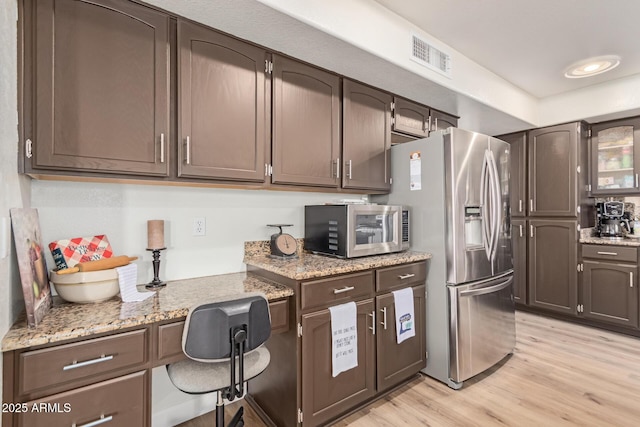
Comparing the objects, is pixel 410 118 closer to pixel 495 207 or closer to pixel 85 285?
pixel 495 207

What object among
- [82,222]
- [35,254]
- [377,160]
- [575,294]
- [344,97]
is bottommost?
[575,294]

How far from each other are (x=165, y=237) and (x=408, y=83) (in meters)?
2.05

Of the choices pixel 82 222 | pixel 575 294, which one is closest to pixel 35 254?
pixel 82 222

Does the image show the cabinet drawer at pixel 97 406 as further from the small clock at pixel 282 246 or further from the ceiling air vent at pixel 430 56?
the ceiling air vent at pixel 430 56

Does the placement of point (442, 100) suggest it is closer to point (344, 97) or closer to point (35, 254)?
point (344, 97)

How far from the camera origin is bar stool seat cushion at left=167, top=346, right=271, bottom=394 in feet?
4.09

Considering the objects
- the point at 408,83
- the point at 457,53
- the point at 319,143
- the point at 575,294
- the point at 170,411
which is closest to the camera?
the point at 170,411

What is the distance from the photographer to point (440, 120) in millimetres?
2975

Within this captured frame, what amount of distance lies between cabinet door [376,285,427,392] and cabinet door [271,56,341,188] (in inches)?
38.1

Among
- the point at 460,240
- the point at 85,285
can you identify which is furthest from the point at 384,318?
the point at 85,285

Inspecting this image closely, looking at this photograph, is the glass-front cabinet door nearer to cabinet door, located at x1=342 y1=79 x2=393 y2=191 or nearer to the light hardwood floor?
the light hardwood floor

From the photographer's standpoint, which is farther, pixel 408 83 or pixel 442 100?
pixel 442 100

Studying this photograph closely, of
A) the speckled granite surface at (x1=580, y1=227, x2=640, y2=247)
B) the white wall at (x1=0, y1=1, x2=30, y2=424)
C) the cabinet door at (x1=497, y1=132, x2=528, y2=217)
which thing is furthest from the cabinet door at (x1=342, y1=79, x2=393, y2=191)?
the speckled granite surface at (x1=580, y1=227, x2=640, y2=247)

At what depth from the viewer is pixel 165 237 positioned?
6.01 ft
